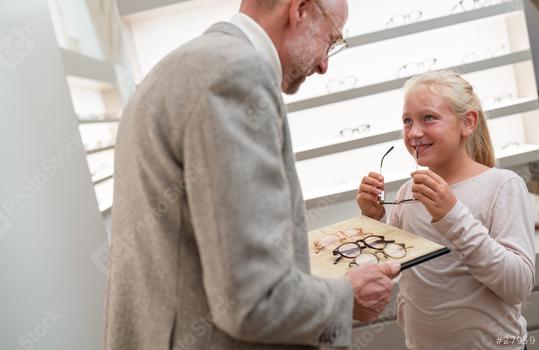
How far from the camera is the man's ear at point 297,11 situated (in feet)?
2.92

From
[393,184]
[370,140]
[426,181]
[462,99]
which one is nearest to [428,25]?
[370,140]

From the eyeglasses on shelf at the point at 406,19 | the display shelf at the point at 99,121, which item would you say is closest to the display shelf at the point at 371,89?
the eyeglasses on shelf at the point at 406,19

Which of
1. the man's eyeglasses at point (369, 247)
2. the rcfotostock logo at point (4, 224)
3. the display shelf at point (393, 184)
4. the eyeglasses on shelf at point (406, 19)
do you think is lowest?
the display shelf at point (393, 184)

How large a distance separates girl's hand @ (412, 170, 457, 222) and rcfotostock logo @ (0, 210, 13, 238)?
1.29 metres

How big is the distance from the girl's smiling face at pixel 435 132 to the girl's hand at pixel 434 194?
0.54 feet

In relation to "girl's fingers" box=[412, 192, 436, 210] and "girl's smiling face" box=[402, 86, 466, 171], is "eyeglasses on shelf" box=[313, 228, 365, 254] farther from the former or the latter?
"girl's smiling face" box=[402, 86, 466, 171]

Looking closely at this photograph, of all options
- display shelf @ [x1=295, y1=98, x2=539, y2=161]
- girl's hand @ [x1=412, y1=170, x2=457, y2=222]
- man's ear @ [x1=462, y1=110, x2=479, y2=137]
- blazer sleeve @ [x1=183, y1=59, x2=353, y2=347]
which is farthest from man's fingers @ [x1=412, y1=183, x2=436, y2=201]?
display shelf @ [x1=295, y1=98, x2=539, y2=161]

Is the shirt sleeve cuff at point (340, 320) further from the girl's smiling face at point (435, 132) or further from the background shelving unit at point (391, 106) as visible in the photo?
the background shelving unit at point (391, 106)

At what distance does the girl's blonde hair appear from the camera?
1.48 metres

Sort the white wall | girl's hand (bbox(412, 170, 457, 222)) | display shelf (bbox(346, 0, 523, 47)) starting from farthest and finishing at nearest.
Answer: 1. display shelf (bbox(346, 0, 523, 47))
2. the white wall
3. girl's hand (bbox(412, 170, 457, 222))

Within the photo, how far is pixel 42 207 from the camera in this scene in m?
1.72

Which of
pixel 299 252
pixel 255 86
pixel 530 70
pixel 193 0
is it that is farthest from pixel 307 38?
pixel 530 70

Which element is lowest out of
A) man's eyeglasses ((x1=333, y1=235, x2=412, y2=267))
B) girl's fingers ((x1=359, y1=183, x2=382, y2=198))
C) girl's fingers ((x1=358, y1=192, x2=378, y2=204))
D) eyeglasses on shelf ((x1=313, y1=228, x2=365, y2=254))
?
man's eyeglasses ((x1=333, y1=235, x2=412, y2=267))


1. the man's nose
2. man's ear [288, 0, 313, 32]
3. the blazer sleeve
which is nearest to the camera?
the blazer sleeve
